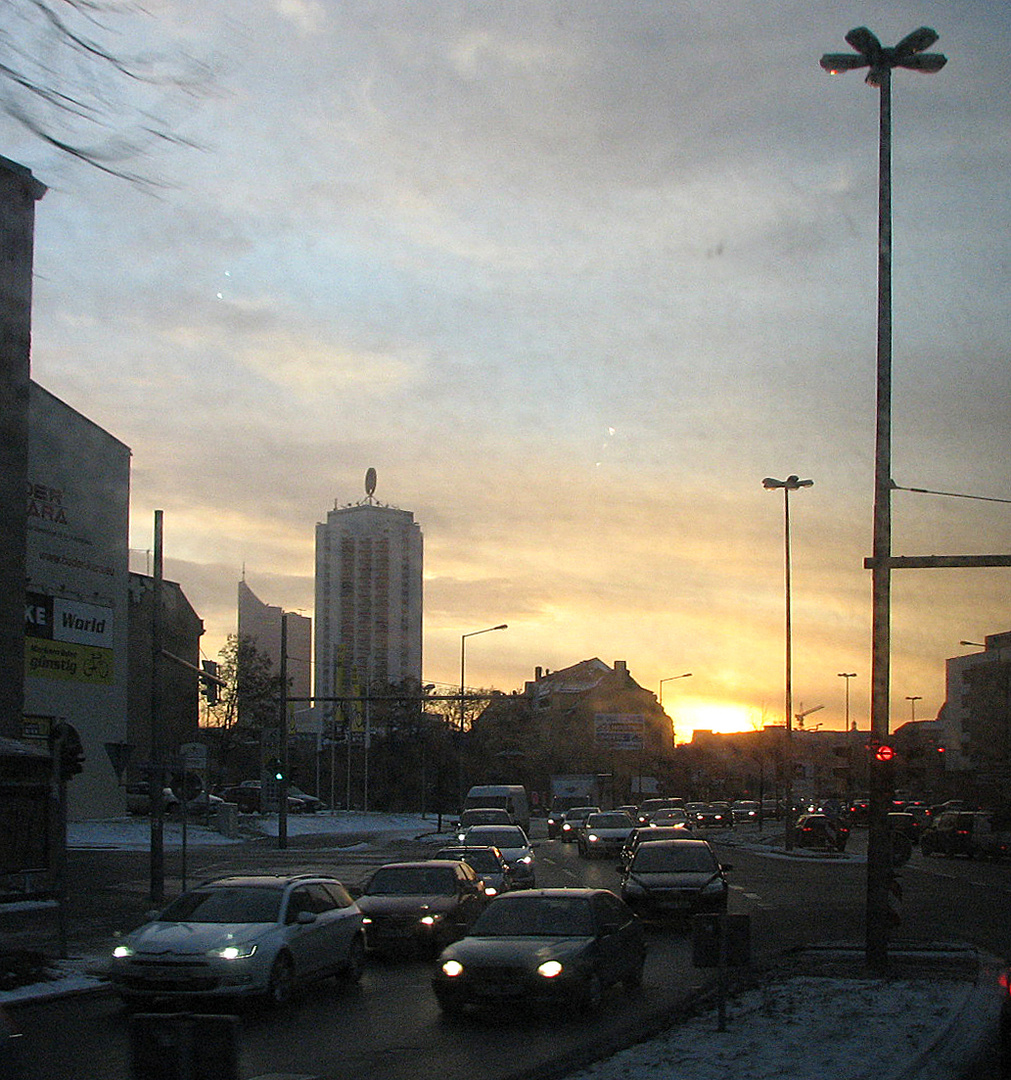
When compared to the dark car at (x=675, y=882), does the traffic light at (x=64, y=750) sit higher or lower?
higher

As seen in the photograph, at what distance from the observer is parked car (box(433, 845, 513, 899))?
25516 mm

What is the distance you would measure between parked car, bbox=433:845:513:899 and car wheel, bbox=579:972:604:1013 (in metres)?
12.2

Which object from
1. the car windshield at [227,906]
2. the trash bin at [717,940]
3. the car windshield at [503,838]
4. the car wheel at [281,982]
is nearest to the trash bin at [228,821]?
the car windshield at [503,838]

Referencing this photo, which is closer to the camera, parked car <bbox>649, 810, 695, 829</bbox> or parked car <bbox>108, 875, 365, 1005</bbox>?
parked car <bbox>108, 875, 365, 1005</bbox>

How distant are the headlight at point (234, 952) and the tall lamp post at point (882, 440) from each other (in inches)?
274

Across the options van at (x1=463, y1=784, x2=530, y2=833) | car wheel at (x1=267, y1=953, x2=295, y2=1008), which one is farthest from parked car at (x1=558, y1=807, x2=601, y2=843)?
car wheel at (x1=267, y1=953, x2=295, y2=1008)

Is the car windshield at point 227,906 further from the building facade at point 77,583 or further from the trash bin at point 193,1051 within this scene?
the building facade at point 77,583

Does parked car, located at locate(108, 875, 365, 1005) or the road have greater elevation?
parked car, located at locate(108, 875, 365, 1005)

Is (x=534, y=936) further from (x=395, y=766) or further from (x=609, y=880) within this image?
(x=395, y=766)

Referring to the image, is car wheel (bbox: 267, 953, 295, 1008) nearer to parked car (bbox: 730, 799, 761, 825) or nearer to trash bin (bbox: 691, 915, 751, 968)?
trash bin (bbox: 691, 915, 751, 968)

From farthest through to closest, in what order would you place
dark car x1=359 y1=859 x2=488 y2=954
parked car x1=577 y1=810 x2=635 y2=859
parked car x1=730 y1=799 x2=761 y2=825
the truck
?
parked car x1=730 y1=799 x2=761 y2=825 < the truck < parked car x1=577 y1=810 x2=635 y2=859 < dark car x1=359 y1=859 x2=488 y2=954

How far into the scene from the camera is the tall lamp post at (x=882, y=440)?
1494 cm

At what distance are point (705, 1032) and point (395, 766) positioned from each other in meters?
88.9

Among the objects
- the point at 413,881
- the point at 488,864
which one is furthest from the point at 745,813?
the point at 413,881
